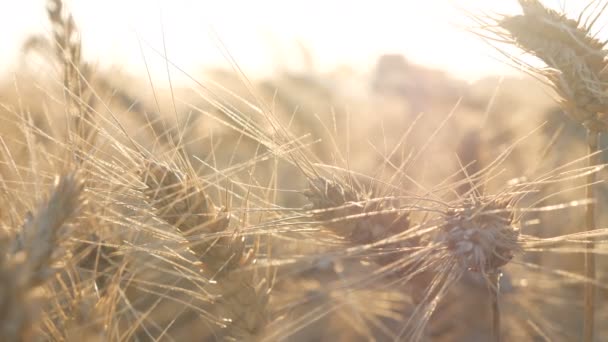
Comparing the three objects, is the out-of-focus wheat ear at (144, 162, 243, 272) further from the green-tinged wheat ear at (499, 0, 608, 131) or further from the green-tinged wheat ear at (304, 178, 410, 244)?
the green-tinged wheat ear at (499, 0, 608, 131)

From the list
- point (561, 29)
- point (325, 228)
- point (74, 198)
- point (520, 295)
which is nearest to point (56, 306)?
point (74, 198)

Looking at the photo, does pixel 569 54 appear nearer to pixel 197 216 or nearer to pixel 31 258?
pixel 197 216

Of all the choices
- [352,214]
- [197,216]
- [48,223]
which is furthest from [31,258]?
[352,214]

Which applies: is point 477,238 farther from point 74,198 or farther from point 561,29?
point 74,198

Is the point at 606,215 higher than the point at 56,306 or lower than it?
higher

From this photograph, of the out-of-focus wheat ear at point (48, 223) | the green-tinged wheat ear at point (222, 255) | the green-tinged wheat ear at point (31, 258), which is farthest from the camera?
the green-tinged wheat ear at point (222, 255)

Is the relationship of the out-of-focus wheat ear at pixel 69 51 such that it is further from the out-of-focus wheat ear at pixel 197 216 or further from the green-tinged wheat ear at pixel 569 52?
the green-tinged wheat ear at pixel 569 52

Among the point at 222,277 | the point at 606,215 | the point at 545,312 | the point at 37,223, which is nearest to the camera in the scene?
the point at 37,223

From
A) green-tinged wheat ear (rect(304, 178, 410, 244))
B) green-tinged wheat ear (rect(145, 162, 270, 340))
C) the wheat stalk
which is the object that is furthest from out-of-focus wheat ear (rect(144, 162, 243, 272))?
the wheat stalk

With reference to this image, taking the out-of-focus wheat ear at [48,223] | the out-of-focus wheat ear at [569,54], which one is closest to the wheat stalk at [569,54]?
the out-of-focus wheat ear at [569,54]
